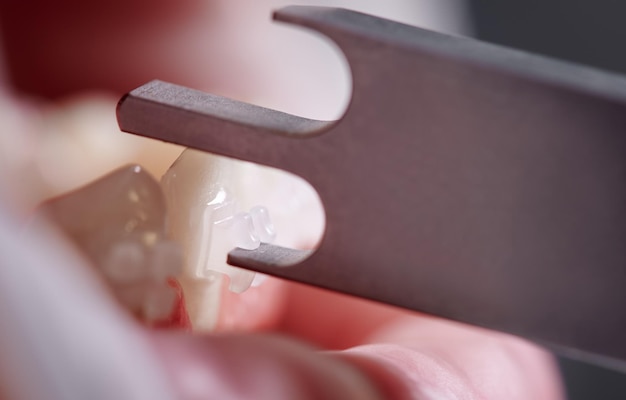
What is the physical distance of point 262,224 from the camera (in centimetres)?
57

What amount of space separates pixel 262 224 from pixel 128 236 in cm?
12

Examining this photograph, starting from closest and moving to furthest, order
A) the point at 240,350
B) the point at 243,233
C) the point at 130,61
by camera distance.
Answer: the point at 240,350 → the point at 243,233 → the point at 130,61

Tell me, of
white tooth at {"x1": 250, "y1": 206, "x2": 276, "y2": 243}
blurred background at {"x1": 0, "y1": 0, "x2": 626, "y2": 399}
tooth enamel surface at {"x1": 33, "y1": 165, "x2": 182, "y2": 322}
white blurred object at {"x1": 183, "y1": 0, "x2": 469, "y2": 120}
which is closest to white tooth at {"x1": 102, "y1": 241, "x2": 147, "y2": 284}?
tooth enamel surface at {"x1": 33, "y1": 165, "x2": 182, "y2": 322}

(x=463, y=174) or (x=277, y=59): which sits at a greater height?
(x=463, y=174)

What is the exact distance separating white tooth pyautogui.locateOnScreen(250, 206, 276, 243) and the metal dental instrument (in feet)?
0.37

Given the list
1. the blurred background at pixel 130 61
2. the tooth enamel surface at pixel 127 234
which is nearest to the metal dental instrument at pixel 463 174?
the tooth enamel surface at pixel 127 234

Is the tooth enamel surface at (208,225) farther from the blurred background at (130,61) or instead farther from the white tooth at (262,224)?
the blurred background at (130,61)

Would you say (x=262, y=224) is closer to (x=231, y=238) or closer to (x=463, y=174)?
(x=231, y=238)

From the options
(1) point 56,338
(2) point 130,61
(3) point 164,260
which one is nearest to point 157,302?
(3) point 164,260

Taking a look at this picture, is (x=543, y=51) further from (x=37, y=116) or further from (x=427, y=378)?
(x=427, y=378)

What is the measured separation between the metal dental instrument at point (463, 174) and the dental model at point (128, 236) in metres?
0.04

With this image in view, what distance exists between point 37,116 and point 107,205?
63 centimetres

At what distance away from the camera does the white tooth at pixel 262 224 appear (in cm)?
56

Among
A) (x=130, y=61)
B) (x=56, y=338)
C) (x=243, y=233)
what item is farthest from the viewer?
(x=130, y=61)
